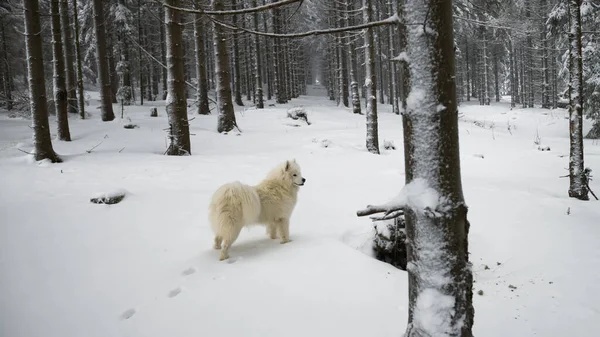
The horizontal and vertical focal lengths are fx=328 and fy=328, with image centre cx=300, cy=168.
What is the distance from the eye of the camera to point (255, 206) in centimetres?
462

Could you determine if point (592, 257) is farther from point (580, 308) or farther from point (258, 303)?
point (258, 303)

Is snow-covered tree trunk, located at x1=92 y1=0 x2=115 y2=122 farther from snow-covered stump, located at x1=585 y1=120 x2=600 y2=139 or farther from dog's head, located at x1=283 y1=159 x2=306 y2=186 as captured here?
snow-covered stump, located at x1=585 y1=120 x2=600 y2=139

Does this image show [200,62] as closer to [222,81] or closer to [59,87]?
[222,81]

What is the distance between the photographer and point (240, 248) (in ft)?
15.9

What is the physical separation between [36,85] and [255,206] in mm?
7551

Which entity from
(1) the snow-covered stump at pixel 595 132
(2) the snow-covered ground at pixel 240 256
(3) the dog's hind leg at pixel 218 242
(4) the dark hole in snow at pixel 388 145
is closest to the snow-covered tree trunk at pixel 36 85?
(2) the snow-covered ground at pixel 240 256

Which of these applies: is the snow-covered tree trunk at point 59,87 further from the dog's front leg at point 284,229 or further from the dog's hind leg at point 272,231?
the dog's front leg at point 284,229

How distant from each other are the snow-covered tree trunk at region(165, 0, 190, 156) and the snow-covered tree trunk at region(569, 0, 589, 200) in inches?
389

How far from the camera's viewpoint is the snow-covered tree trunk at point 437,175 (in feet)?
5.77

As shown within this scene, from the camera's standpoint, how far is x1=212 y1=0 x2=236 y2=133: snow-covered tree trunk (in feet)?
39.2

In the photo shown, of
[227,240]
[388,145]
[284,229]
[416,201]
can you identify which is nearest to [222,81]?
[388,145]

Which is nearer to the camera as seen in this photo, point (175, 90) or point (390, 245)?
point (390, 245)

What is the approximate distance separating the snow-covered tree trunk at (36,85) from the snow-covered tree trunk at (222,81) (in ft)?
16.8

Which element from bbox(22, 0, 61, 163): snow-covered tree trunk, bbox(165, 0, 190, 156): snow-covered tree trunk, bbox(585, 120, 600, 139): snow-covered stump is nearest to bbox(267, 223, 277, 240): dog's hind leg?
bbox(165, 0, 190, 156): snow-covered tree trunk
